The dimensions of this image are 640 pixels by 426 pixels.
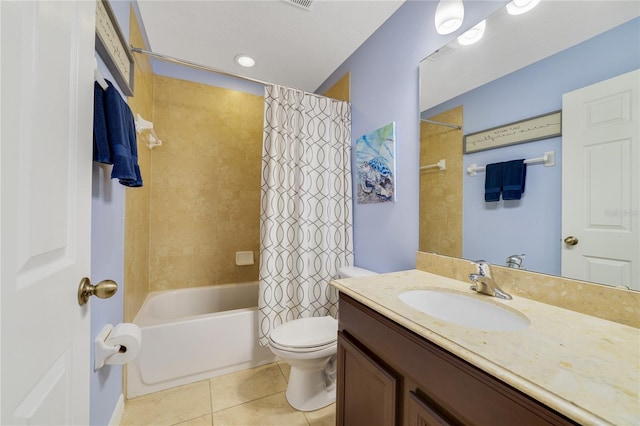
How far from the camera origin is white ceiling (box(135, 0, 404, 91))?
1.54 meters

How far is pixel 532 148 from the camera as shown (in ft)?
3.08

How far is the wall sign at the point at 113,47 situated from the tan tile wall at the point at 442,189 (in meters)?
1.51

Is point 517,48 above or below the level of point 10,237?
above

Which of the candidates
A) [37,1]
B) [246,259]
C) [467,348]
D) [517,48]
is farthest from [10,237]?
[246,259]

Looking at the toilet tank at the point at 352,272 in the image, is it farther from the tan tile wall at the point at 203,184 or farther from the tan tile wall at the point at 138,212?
the tan tile wall at the point at 138,212

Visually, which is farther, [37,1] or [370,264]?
[370,264]

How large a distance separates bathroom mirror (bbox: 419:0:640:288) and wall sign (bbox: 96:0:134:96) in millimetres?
1481

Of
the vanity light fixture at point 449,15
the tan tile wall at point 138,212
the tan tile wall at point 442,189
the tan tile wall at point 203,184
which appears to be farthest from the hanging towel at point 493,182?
the tan tile wall at point 203,184

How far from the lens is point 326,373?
1546 millimetres

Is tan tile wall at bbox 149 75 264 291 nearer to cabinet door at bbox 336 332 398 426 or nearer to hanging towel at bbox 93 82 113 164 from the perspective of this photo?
hanging towel at bbox 93 82 113 164

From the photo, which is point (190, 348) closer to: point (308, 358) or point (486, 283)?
point (308, 358)

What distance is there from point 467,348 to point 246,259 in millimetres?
2241

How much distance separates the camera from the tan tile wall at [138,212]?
1500 mm

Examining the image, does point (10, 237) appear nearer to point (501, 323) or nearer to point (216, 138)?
point (501, 323)
